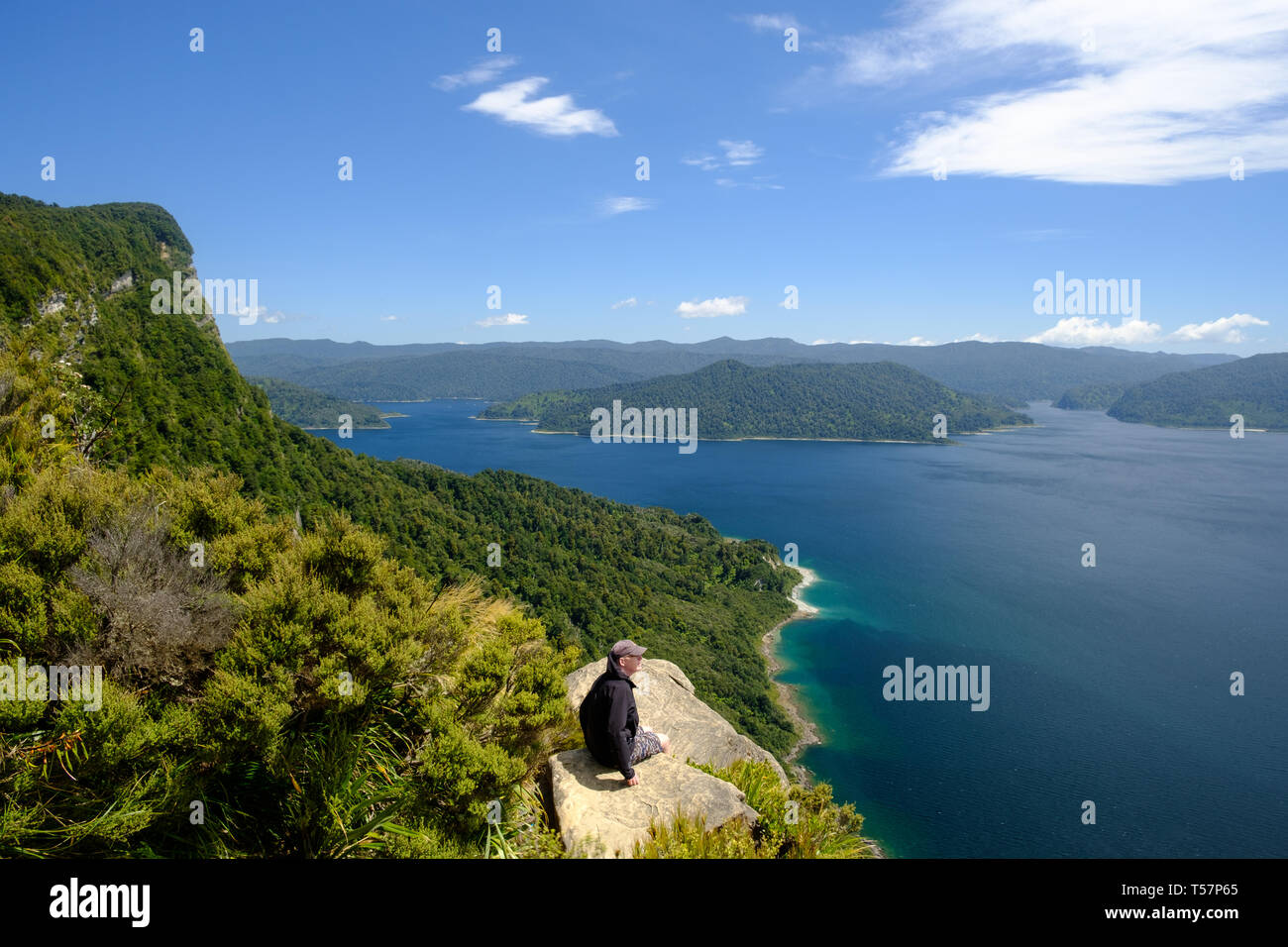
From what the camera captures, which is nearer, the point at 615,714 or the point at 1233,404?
the point at 615,714

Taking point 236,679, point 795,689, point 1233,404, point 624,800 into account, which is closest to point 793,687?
point 795,689

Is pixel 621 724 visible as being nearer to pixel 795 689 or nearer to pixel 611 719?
pixel 611 719

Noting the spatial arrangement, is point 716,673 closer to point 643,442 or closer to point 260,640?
point 260,640

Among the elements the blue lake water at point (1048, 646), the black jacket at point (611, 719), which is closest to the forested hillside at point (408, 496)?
the blue lake water at point (1048, 646)

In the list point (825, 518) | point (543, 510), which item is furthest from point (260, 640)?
point (825, 518)

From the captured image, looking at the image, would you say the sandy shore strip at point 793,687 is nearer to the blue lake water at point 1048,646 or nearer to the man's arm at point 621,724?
the blue lake water at point 1048,646

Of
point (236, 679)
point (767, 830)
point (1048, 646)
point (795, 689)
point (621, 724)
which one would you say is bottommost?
point (795, 689)
